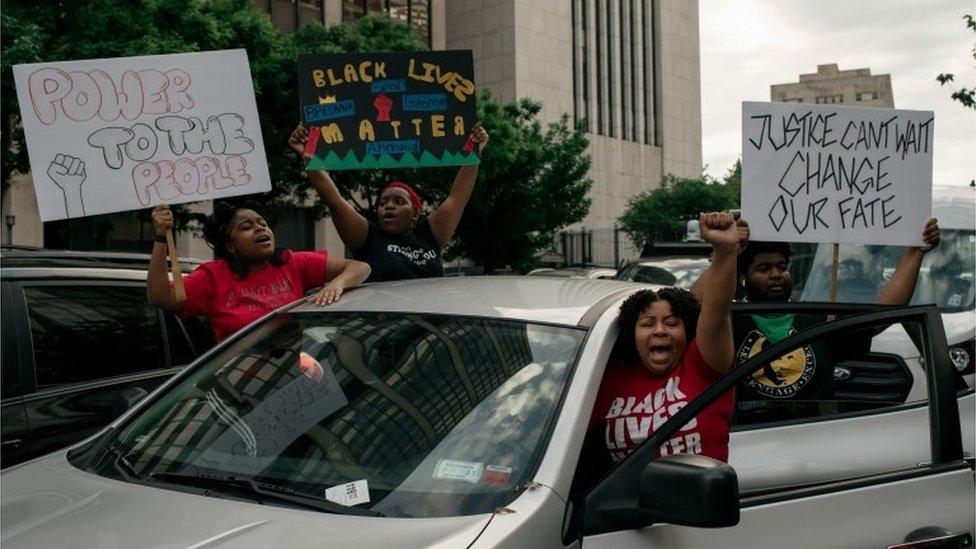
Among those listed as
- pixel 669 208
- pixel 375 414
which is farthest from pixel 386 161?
pixel 669 208

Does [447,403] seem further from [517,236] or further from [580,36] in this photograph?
[580,36]

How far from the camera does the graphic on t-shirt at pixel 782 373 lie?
3.96 meters

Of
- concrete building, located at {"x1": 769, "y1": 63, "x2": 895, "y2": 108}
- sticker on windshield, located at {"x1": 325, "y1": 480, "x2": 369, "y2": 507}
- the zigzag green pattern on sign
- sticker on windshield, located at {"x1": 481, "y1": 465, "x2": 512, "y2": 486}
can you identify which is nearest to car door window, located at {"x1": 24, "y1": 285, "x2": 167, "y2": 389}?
the zigzag green pattern on sign

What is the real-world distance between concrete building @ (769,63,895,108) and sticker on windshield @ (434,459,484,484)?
14302 centimetres

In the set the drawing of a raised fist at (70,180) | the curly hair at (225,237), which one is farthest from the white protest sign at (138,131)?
the curly hair at (225,237)

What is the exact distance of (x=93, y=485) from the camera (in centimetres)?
287

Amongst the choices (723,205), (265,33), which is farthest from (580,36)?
(265,33)

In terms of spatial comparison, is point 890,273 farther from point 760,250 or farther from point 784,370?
point 784,370

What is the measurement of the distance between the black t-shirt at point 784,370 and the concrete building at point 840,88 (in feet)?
464

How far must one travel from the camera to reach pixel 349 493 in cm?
262

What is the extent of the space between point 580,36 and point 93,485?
58264 millimetres

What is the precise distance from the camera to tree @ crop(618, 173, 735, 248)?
180 feet

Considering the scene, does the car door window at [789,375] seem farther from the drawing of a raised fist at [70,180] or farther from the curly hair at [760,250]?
the drawing of a raised fist at [70,180]

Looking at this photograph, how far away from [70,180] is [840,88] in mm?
149815
